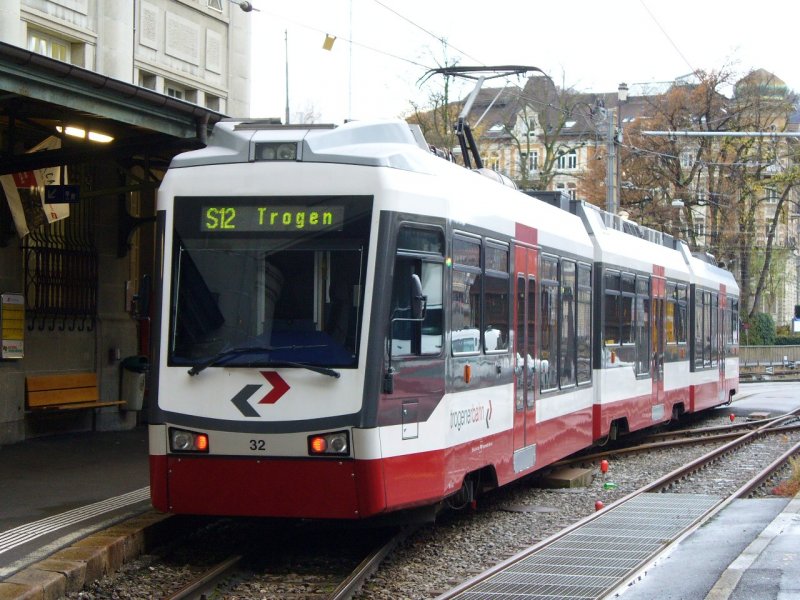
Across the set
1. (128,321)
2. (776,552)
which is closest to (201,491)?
(776,552)

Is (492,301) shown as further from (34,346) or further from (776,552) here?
(34,346)

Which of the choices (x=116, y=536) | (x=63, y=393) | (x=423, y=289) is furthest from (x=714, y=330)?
(x=116, y=536)

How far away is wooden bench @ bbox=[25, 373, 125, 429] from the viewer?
1520 cm

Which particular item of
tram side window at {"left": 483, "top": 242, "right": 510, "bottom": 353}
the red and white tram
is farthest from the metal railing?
the red and white tram

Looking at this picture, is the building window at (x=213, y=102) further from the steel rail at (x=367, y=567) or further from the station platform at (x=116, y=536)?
the steel rail at (x=367, y=567)

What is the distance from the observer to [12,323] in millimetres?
14680

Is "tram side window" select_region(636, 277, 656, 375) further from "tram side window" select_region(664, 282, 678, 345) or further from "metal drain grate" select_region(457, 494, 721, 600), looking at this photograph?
"metal drain grate" select_region(457, 494, 721, 600)

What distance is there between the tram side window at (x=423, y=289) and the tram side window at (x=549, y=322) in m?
3.33

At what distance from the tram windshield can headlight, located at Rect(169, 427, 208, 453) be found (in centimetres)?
49

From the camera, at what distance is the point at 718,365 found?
24422 millimetres

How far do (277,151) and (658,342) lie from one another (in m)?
11.1

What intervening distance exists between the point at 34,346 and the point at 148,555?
6934 millimetres

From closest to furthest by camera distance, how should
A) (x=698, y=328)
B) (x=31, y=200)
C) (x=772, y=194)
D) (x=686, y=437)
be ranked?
(x=31, y=200) < (x=686, y=437) < (x=698, y=328) < (x=772, y=194)

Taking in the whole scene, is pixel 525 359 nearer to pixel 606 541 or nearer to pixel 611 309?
pixel 606 541
